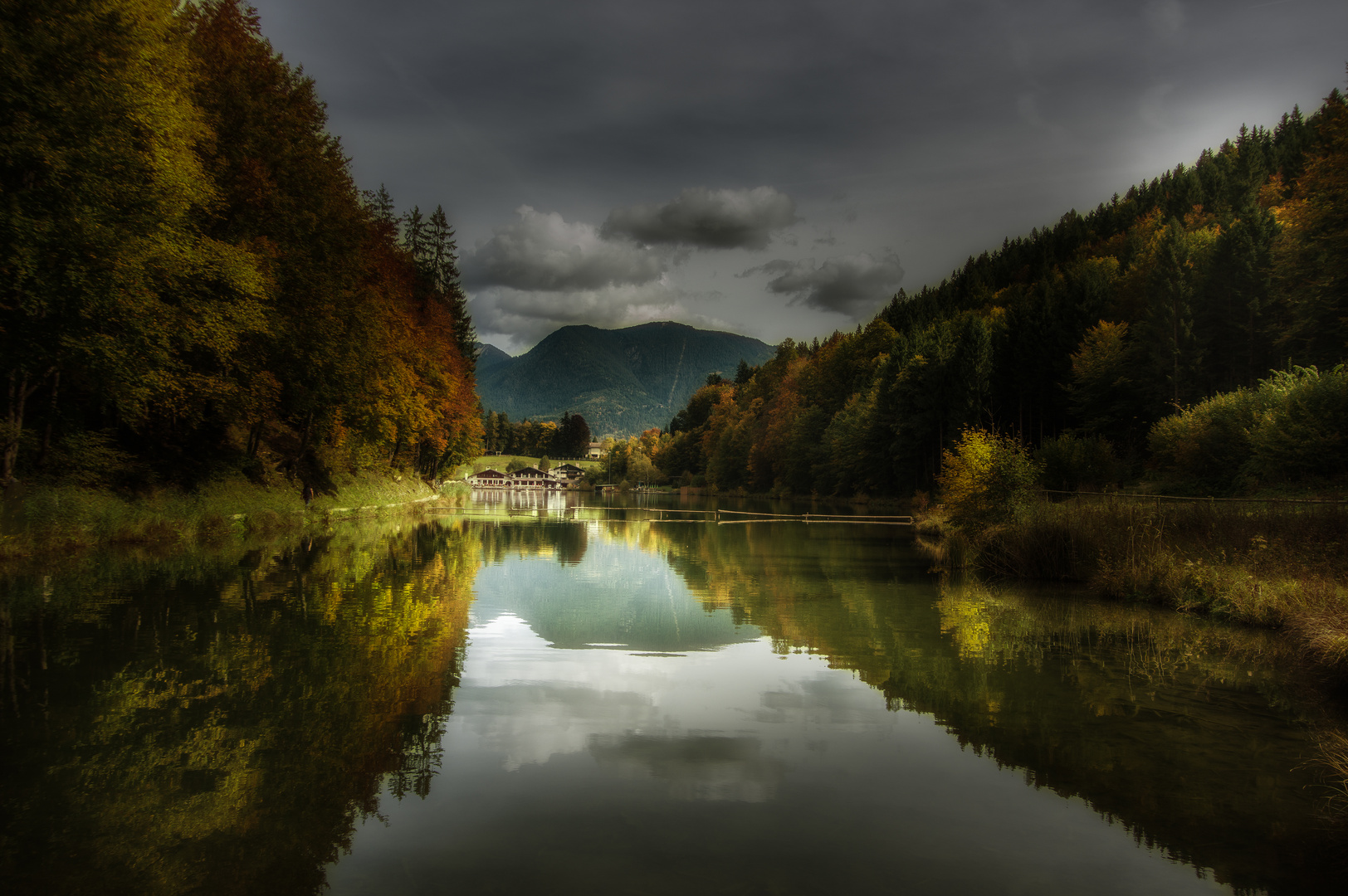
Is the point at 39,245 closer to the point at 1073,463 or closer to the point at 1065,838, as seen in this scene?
the point at 1065,838

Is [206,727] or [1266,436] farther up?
[1266,436]

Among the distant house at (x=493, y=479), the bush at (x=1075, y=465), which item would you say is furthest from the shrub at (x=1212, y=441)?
the distant house at (x=493, y=479)

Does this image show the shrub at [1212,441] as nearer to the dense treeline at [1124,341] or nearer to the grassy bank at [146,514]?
the dense treeline at [1124,341]

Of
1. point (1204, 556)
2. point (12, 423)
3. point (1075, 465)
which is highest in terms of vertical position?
point (12, 423)

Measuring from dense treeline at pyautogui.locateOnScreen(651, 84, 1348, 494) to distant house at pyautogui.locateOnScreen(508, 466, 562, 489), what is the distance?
103 m

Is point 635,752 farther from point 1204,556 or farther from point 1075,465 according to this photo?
point 1075,465

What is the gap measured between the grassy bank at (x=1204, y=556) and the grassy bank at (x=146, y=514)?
23.3m

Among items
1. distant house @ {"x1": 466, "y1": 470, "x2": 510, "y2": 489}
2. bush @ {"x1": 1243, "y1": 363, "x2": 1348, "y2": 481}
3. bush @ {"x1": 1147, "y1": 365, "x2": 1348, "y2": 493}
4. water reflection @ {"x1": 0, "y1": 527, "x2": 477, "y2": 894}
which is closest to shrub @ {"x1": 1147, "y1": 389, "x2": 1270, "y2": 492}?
bush @ {"x1": 1147, "y1": 365, "x2": 1348, "y2": 493}

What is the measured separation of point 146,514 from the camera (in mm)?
21125

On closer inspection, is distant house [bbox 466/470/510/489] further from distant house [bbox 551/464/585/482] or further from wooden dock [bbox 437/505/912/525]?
wooden dock [bbox 437/505/912/525]

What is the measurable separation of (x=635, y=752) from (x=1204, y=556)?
1398 centimetres

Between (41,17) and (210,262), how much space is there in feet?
22.1

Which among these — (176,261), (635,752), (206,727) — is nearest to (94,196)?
(176,261)

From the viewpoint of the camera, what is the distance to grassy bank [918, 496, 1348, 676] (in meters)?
12.0
